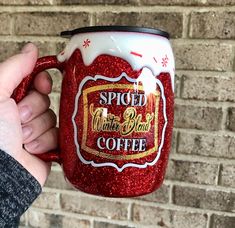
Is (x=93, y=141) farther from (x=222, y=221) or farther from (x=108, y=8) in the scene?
(x=222, y=221)

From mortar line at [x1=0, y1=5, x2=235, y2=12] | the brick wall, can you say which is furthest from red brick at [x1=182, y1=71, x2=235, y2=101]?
mortar line at [x1=0, y1=5, x2=235, y2=12]

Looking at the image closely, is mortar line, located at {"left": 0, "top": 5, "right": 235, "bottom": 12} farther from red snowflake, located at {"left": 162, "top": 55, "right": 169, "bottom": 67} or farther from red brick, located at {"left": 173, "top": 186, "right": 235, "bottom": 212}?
red brick, located at {"left": 173, "top": 186, "right": 235, "bottom": 212}

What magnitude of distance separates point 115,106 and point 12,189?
0.21 metres

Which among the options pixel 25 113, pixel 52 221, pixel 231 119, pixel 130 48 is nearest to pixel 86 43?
pixel 130 48

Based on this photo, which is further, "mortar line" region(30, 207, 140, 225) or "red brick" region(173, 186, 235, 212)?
"mortar line" region(30, 207, 140, 225)

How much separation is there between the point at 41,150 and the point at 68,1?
0.46 m

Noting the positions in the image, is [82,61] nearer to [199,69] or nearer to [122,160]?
[122,160]

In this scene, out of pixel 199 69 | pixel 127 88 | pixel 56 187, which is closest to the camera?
pixel 127 88

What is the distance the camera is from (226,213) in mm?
942

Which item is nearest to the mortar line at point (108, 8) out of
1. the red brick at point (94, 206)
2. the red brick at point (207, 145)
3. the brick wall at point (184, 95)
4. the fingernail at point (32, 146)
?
the brick wall at point (184, 95)

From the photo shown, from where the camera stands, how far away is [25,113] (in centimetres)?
62

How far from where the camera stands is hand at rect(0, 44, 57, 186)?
0.59 metres

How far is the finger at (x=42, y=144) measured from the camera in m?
0.62

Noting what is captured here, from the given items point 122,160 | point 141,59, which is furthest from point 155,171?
point 141,59
